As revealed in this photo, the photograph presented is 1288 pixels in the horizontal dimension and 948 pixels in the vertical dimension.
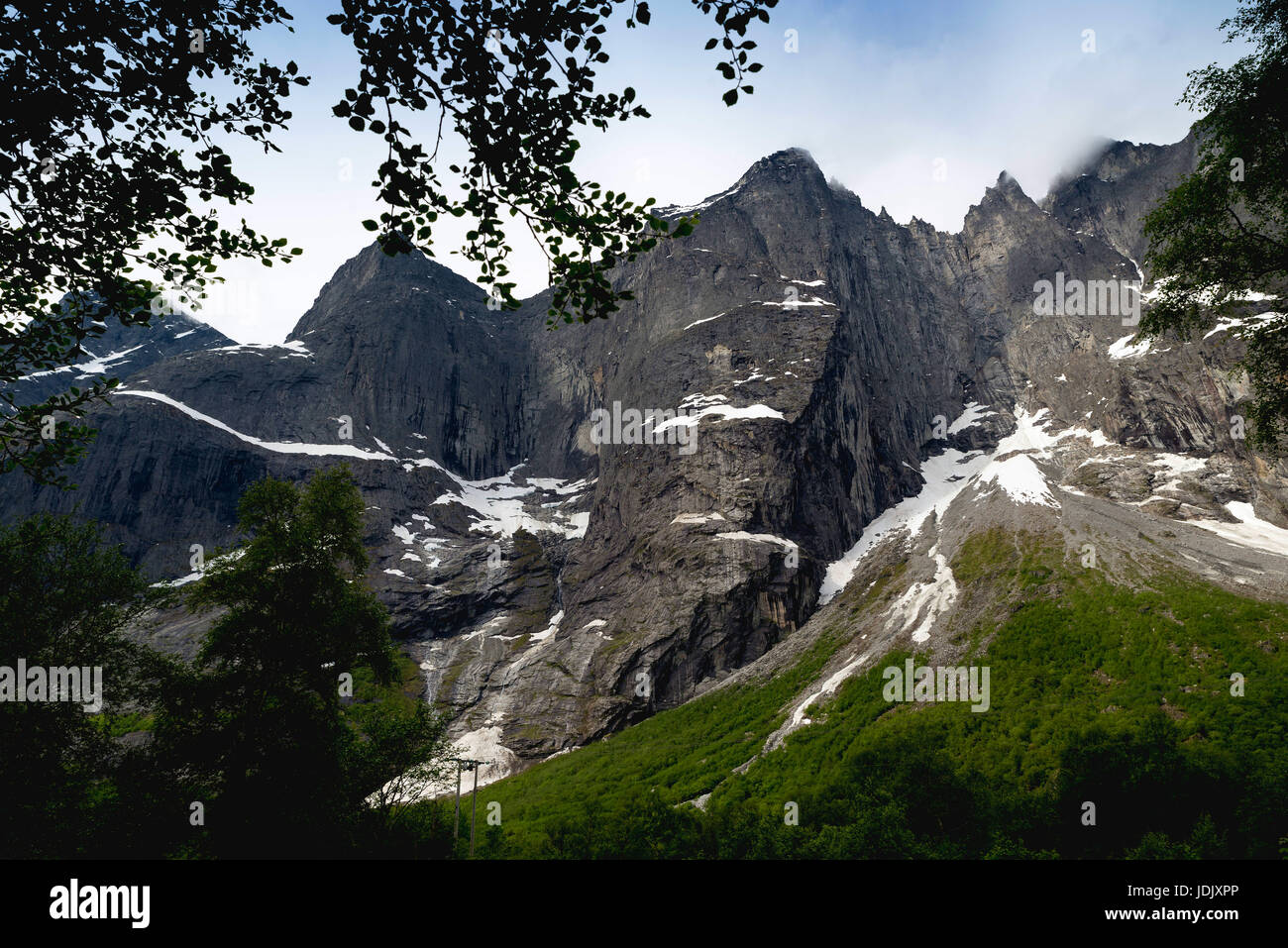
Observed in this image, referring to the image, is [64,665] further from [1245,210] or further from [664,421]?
[664,421]

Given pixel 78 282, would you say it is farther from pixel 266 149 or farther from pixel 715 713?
pixel 715 713

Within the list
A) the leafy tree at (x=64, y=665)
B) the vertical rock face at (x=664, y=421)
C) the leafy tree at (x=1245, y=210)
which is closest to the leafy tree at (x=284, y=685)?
the leafy tree at (x=64, y=665)

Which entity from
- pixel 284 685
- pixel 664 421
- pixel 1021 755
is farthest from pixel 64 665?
pixel 664 421

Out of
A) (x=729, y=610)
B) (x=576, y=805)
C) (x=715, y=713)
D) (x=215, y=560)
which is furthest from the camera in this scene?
(x=729, y=610)

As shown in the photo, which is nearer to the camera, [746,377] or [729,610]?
[729,610]

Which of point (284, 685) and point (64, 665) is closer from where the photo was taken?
point (64, 665)

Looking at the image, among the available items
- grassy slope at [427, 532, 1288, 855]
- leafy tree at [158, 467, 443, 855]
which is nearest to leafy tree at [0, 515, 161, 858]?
leafy tree at [158, 467, 443, 855]

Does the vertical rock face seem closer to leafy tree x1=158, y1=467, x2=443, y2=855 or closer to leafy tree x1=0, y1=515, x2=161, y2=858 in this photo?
leafy tree x1=158, y1=467, x2=443, y2=855

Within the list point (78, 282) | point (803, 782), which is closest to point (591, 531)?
point (803, 782)
